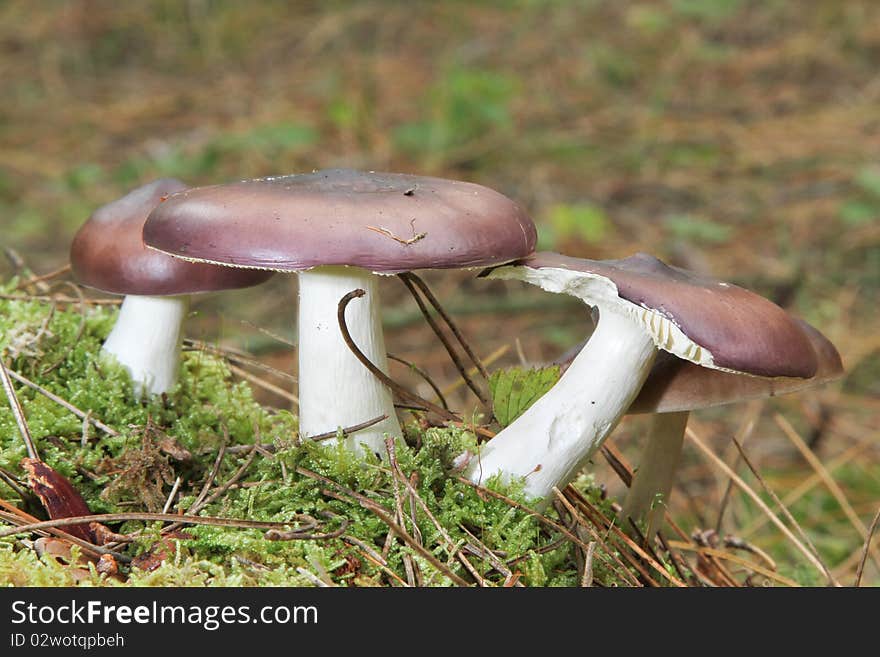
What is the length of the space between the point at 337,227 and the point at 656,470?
1.13m

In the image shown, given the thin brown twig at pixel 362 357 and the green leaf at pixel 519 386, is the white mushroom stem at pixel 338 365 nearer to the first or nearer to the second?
the thin brown twig at pixel 362 357

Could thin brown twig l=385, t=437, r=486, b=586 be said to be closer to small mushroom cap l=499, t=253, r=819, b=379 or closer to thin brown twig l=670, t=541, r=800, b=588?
small mushroom cap l=499, t=253, r=819, b=379

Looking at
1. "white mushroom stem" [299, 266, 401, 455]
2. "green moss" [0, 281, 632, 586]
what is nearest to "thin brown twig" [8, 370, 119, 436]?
"green moss" [0, 281, 632, 586]

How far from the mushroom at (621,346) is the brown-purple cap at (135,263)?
2.15 ft

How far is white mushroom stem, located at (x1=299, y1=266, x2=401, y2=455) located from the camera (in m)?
1.78

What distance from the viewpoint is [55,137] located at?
6418mm

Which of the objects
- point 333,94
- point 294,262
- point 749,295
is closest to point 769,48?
point 333,94

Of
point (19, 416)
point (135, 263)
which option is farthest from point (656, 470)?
point (19, 416)

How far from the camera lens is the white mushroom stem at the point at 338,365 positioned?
178cm

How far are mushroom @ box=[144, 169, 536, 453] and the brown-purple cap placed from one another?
11.1 inches

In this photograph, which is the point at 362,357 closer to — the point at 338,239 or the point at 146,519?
the point at 338,239

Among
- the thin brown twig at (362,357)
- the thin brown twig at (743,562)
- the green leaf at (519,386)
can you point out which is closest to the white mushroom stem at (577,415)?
the green leaf at (519,386)

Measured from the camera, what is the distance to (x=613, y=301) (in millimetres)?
1727

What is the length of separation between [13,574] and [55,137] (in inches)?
223
